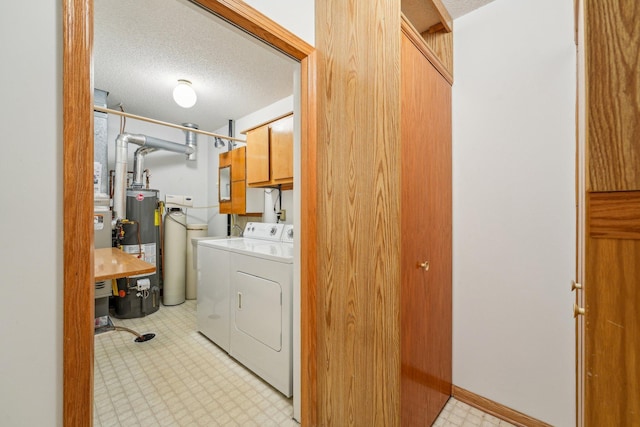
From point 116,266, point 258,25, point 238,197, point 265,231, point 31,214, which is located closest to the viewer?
point 31,214

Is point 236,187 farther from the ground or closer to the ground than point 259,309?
farther from the ground

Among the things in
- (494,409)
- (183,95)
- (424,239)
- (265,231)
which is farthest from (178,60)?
(494,409)

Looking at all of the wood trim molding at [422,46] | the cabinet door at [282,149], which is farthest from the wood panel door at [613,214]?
the cabinet door at [282,149]

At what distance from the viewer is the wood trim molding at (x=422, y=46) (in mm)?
1152

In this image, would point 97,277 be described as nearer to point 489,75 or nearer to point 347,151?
point 347,151

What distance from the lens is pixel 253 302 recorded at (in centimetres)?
185

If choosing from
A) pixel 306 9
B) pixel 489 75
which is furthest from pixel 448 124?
pixel 306 9

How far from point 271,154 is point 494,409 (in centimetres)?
252

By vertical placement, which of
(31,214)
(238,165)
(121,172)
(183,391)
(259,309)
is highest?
(238,165)

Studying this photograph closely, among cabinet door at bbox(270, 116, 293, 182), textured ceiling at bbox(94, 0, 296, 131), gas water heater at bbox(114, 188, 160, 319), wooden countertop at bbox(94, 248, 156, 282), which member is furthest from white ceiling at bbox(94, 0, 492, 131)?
wooden countertop at bbox(94, 248, 156, 282)

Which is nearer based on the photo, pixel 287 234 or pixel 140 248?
pixel 287 234

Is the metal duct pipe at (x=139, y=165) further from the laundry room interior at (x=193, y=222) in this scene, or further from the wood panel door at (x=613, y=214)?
the wood panel door at (x=613, y=214)

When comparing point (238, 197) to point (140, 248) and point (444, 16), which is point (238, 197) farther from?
point (444, 16)

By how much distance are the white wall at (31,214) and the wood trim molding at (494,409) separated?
→ 1.99 meters
